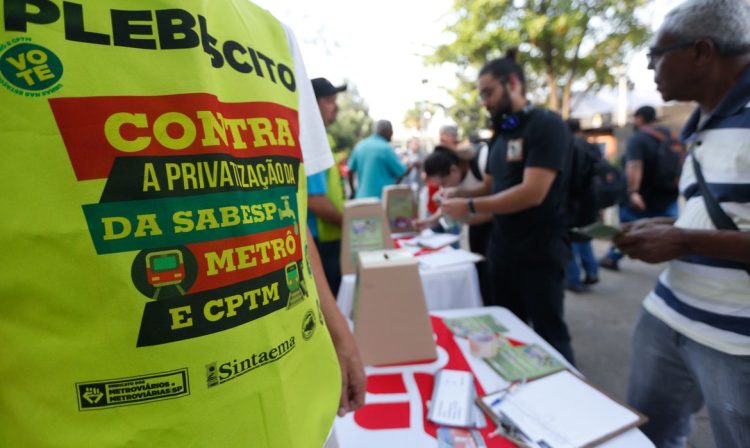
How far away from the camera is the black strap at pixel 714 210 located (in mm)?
950

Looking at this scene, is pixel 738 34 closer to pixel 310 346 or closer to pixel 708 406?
pixel 708 406

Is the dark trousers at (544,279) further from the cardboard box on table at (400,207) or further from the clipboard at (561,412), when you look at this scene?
the cardboard box on table at (400,207)

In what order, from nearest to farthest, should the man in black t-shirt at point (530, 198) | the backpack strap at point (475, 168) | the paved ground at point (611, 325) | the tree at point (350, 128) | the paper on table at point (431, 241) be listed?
the man in black t-shirt at point (530, 198), the paved ground at point (611, 325), the paper on table at point (431, 241), the backpack strap at point (475, 168), the tree at point (350, 128)

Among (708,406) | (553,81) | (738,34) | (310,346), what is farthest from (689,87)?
(553,81)

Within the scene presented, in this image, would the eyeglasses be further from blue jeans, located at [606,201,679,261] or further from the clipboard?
blue jeans, located at [606,201,679,261]

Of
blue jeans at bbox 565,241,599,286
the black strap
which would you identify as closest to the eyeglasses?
the black strap

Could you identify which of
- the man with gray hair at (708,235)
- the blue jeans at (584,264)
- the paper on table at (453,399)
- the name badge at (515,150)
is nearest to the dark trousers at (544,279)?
the name badge at (515,150)

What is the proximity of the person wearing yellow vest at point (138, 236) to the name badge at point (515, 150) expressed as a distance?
155 centimetres

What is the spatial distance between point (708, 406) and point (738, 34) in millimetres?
965

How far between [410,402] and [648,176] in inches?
143

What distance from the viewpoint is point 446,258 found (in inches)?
88.4

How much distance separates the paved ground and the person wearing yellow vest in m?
2.37

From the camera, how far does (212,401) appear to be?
0.44 m

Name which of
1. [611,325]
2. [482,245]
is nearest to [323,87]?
[482,245]
